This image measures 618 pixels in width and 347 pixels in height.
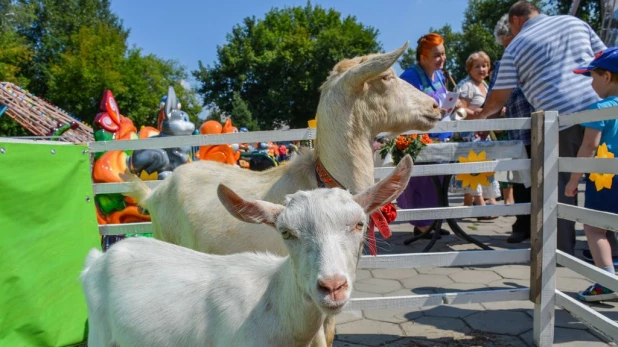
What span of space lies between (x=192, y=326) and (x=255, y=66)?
40.0m

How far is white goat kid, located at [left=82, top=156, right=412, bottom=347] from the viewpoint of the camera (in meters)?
1.70

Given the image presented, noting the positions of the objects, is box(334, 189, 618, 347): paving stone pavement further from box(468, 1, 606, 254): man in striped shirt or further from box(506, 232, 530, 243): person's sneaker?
box(506, 232, 530, 243): person's sneaker

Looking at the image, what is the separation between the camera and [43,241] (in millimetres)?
2875

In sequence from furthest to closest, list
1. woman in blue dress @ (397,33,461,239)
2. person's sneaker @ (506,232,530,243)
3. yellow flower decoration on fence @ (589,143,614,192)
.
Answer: person's sneaker @ (506,232,530,243), woman in blue dress @ (397,33,461,239), yellow flower decoration on fence @ (589,143,614,192)

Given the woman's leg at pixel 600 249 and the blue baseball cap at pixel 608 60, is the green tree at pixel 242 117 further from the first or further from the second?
the blue baseball cap at pixel 608 60

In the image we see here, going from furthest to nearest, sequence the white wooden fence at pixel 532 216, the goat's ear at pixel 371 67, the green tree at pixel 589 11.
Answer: the green tree at pixel 589 11, the white wooden fence at pixel 532 216, the goat's ear at pixel 371 67

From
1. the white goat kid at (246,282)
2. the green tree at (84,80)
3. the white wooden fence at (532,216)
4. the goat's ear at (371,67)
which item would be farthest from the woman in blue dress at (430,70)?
the green tree at (84,80)

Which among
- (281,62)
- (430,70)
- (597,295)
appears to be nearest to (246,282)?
(597,295)

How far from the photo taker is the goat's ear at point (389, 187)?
1893 mm

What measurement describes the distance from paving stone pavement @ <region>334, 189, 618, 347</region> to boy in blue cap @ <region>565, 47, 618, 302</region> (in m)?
0.31

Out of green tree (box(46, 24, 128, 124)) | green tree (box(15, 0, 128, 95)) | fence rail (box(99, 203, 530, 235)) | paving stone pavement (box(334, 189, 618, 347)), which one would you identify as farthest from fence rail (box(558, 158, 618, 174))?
green tree (box(15, 0, 128, 95))

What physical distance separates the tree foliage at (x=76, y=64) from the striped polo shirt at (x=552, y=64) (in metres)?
31.9

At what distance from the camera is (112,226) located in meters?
3.53

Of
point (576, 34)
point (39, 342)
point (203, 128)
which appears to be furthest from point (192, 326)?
point (203, 128)
